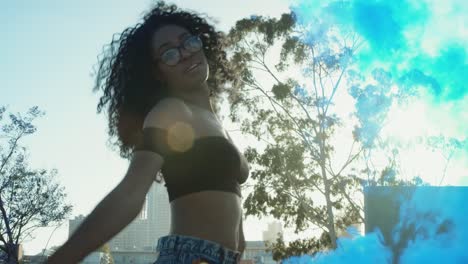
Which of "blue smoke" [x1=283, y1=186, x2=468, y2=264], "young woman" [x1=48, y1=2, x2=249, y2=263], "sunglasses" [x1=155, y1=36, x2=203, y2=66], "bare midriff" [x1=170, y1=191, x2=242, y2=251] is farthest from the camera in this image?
"blue smoke" [x1=283, y1=186, x2=468, y2=264]

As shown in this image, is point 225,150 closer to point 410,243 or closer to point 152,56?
point 152,56

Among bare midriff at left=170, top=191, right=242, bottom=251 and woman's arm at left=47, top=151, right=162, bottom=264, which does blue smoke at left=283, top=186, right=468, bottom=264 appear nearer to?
bare midriff at left=170, top=191, right=242, bottom=251

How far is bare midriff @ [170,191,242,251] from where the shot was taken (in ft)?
6.01

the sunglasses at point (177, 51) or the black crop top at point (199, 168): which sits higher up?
the sunglasses at point (177, 51)

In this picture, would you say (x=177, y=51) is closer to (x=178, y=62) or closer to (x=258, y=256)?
(x=178, y=62)

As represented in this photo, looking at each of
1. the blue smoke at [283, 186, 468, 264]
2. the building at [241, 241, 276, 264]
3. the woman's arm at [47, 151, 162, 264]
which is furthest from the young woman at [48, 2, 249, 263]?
the blue smoke at [283, 186, 468, 264]

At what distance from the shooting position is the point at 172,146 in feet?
5.74

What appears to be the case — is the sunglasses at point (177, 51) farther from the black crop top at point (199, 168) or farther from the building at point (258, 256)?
the building at point (258, 256)

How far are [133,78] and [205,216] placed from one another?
679 mm

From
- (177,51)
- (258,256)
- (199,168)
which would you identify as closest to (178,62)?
(177,51)

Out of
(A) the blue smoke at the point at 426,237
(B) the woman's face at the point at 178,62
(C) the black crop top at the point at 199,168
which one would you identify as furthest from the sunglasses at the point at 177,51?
(A) the blue smoke at the point at 426,237

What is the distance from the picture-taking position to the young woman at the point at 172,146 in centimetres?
152

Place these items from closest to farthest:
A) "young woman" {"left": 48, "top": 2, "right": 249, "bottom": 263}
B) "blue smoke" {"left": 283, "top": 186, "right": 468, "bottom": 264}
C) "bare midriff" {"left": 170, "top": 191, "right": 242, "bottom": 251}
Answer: "young woman" {"left": 48, "top": 2, "right": 249, "bottom": 263}
"bare midriff" {"left": 170, "top": 191, "right": 242, "bottom": 251}
"blue smoke" {"left": 283, "top": 186, "right": 468, "bottom": 264}

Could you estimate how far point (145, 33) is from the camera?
227 centimetres
